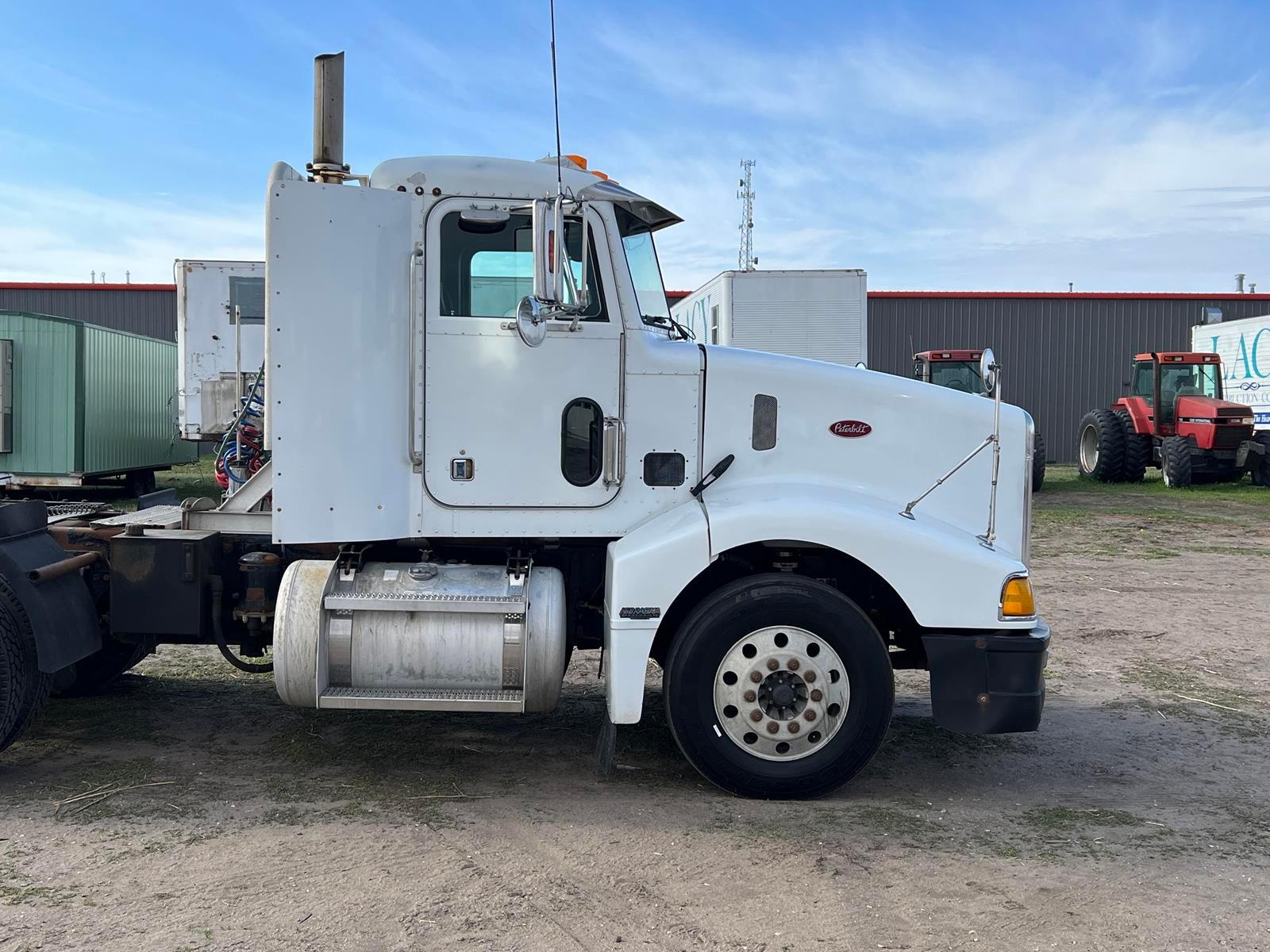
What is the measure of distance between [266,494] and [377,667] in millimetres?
1293

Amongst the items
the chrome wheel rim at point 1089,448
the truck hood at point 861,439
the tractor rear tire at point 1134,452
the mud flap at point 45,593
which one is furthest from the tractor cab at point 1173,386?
the mud flap at point 45,593

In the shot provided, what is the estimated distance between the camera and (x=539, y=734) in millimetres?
5906

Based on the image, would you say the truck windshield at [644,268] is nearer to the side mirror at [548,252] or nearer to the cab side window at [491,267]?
the cab side window at [491,267]

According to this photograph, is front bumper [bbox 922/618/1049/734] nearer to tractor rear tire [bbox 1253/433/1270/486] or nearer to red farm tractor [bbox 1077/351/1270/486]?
red farm tractor [bbox 1077/351/1270/486]

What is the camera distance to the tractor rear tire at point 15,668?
4953mm

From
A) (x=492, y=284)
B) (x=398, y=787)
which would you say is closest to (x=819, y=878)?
(x=398, y=787)

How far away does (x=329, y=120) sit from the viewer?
5027mm

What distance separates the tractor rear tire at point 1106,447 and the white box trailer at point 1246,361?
256 cm

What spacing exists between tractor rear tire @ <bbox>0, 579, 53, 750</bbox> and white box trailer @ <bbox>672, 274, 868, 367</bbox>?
11.4m

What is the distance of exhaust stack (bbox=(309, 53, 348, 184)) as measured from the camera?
5000mm

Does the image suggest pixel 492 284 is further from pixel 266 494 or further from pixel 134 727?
pixel 134 727

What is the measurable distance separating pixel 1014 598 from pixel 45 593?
4.45 meters

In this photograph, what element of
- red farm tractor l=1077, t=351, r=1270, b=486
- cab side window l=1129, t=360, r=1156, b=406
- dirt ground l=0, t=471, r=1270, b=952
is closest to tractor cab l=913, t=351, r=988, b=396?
red farm tractor l=1077, t=351, r=1270, b=486

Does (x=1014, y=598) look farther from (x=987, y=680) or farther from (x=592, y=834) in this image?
(x=592, y=834)
